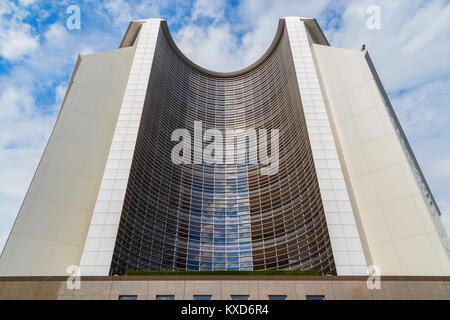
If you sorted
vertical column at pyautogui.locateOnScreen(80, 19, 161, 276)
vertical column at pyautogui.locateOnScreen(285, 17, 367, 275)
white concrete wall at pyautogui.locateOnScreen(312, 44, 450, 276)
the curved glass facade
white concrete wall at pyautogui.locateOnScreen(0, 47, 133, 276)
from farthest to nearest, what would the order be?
the curved glass facade
white concrete wall at pyautogui.locateOnScreen(0, 47, 133, 276)
vertical column at pyautogui.locateOnScreen(80, 19, 161, 276)
white concrete wall at pyautogui.locateOnScreen(312, 44, 450, 276)
vertical column at pyautogui.locateOnScreen(285, 17, 367, 275)

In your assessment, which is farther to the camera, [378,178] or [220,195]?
[220,195]

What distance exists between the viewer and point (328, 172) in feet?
109

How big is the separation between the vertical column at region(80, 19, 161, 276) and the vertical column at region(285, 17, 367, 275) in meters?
19.6

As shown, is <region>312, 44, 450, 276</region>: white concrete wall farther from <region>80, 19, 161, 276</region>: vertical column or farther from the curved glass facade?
<region>80, 19, 161, 276</region>: vertical column

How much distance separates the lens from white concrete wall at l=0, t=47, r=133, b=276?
1105 inches

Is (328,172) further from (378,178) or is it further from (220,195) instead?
(220,195)

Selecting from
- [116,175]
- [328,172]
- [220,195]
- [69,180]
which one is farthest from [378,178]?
[69,180]

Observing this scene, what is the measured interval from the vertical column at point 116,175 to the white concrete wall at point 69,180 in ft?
5.39

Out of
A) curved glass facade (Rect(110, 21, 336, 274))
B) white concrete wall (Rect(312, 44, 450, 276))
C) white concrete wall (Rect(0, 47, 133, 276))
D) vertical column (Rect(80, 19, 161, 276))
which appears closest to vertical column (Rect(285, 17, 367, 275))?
curved glass facade (Rect(110, 21, 336, 274))

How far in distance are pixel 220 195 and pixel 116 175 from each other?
17389mm

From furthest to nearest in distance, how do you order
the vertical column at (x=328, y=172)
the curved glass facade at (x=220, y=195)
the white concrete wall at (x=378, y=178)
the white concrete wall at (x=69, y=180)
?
1. the curved glass facade at (x=220, y=195)
2. the white concrete wall at (x=69, y=180)
3. the white concrete wall at (x=378, y=178)
4. the vertical column at (x=328, y=172)

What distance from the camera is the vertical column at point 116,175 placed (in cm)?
2784

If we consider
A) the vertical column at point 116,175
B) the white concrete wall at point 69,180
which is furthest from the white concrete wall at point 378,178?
the white concrete wall at point 69,180

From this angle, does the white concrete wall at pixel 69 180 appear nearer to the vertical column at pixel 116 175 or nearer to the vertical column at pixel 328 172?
the vertical column at pixel 116 175
